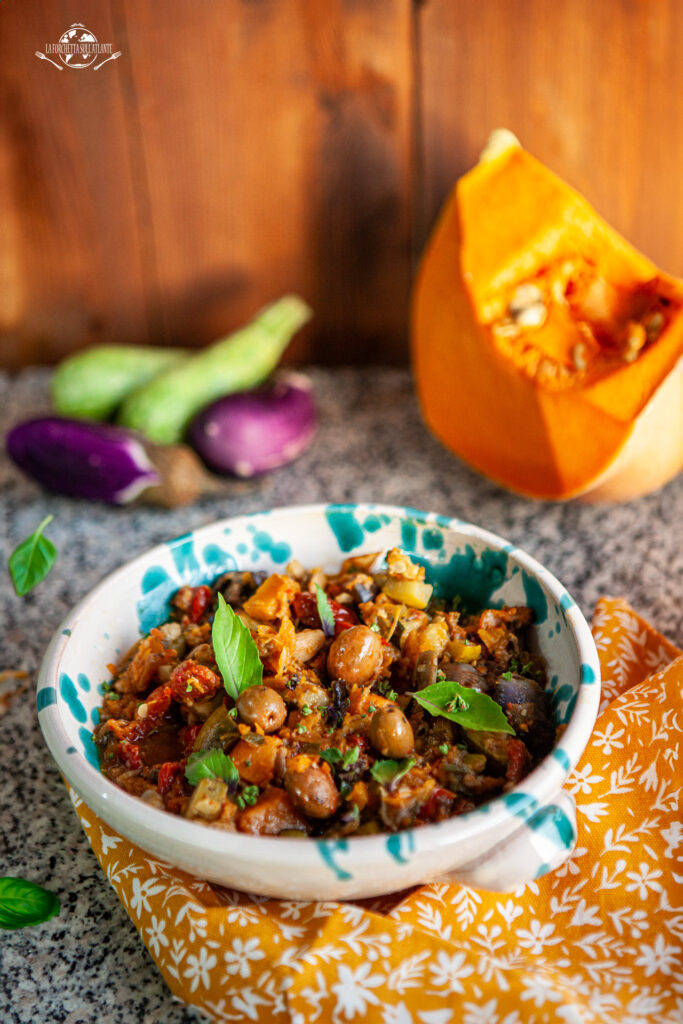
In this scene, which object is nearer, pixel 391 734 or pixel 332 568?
pixel 391 734

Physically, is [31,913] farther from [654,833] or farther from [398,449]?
[398,449]

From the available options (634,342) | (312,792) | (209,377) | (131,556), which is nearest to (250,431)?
(209,377)

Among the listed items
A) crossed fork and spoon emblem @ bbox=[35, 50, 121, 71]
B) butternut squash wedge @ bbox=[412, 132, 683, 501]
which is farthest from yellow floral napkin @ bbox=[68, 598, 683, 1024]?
crossed fork and spoon emblem @ bbox=[35, 50, 121, 71]

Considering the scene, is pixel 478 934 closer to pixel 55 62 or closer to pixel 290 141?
pixel 290 141

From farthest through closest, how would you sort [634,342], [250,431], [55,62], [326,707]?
[55,62]
[250,431]
[634,342]
[326,707]

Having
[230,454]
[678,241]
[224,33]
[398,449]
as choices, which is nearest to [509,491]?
[398,449]

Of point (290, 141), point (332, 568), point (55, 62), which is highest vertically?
point (55, 62)
